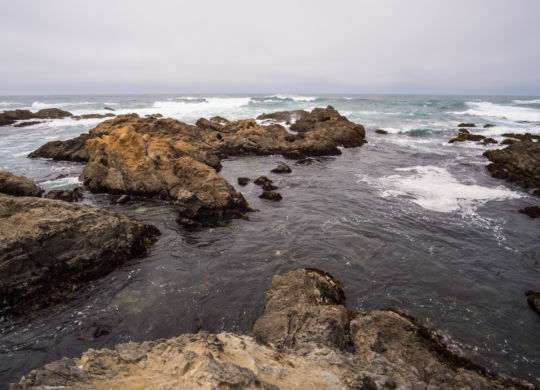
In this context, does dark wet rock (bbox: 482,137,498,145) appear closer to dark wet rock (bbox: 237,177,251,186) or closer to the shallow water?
the shallow water

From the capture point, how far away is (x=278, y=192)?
53.6 feet

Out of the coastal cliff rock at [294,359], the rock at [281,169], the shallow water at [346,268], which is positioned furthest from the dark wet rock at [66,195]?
the coastal cliff rock at [294,359]

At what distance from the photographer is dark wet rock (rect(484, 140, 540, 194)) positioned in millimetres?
17781

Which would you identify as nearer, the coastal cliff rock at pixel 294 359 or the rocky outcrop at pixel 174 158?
the coastal cliff rock at pixel 294 359

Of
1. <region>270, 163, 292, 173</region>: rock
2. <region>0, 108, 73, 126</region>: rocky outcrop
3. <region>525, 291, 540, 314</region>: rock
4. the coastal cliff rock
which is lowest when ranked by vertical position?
<region>525, 291, 540, 314</region>: rock

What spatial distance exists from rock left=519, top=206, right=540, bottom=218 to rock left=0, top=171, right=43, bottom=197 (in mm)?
23944

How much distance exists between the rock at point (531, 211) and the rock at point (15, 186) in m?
23.9

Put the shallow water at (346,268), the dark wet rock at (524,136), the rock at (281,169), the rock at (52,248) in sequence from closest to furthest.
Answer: the shallow water at (346,268) < the rock at (52,248) < the rock at (281,169) < the dark wet rock at (524,136)

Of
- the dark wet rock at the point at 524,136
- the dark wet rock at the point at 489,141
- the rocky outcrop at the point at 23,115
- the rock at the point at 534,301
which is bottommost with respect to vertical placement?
the rock at the point at 534,301

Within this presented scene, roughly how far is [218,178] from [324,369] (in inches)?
408

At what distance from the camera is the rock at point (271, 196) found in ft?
49.8

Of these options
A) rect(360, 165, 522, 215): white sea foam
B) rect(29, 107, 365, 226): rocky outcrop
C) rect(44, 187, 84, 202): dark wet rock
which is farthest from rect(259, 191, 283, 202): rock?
rect(44, 187, 84, 202): dark wet rock

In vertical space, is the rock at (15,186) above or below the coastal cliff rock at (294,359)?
above

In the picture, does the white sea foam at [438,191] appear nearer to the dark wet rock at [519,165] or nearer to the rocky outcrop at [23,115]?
the dark wet rock at [519,165]
